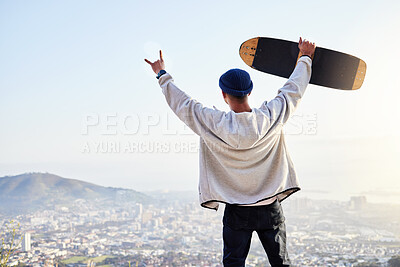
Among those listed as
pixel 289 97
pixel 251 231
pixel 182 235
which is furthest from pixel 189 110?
pixel 182 235

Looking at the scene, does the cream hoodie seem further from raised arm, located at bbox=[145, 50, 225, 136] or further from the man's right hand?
the man's right hand

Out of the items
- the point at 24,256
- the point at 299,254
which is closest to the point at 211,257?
the point at 299,254

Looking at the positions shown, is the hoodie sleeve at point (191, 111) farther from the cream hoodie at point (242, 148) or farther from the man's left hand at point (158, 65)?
the man's left hand at point (158, 65)

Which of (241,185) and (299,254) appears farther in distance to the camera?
(299,254)

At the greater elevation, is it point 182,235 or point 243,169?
point 243,169

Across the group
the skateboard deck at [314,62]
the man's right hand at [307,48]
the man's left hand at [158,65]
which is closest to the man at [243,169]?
the man's left hand at [158,65]

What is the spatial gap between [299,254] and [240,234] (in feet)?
25.7

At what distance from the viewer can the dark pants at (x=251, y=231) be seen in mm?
1956

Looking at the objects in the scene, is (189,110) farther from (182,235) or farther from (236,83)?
(182,235)

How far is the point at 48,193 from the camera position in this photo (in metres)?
16.9

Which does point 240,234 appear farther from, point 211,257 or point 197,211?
point 197,211

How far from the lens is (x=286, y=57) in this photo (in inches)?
114

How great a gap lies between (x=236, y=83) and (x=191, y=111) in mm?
275

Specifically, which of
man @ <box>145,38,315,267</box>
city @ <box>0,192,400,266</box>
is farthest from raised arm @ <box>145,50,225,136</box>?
city @ <box>0,192,400,266</box>
